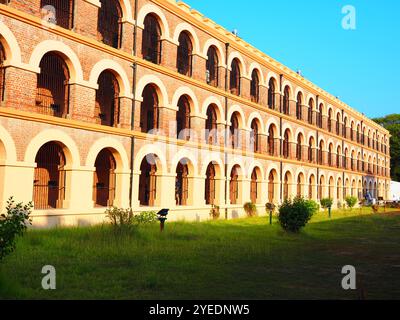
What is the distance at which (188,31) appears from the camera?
2278cm

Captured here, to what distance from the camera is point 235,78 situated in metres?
27.7

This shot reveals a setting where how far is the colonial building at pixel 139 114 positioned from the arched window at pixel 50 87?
0.18 ft

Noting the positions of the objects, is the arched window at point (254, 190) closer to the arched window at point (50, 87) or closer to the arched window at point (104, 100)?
the arched window at point (104, 100)

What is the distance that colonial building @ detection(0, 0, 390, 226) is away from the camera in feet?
49.2

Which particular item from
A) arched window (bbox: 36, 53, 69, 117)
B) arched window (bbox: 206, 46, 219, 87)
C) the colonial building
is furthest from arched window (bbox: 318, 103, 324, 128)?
arched window (bbox: 36, 53, 69, 117)

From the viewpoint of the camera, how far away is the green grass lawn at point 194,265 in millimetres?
7355

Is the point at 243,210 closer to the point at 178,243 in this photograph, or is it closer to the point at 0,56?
the point at 178,243

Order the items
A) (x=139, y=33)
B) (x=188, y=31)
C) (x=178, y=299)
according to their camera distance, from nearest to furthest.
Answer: (x=178, y=299), (x=139, y=33), (x=188, y=31)

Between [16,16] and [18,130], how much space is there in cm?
399

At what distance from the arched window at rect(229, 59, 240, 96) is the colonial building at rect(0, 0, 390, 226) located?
0.09 meters

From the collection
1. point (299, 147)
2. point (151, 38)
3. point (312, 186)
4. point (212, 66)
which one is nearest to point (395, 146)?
point (312, 186)

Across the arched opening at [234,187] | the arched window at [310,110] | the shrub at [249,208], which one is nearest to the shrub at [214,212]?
the arched opening at [234,187]

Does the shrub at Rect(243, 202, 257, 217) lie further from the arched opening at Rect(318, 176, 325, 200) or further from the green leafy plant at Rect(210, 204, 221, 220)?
the arched opening at Rect(318, 176, 325, 200)
